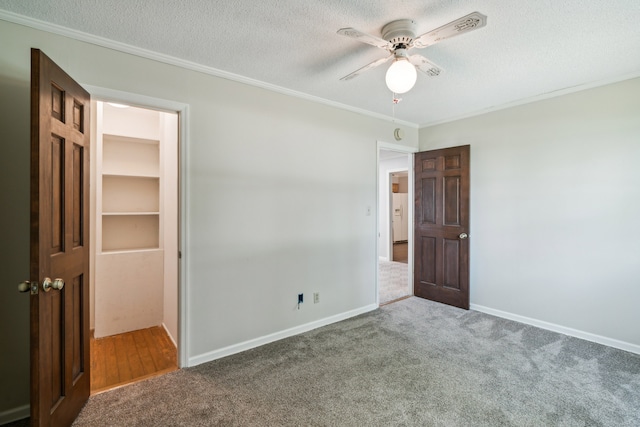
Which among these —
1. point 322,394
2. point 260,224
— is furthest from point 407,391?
point 260,224

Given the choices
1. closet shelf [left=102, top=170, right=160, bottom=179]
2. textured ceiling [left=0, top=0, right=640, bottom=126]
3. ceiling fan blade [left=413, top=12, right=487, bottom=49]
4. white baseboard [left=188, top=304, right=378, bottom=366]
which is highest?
textured ceiling [left=0, top=0, right=640, bottom=126]

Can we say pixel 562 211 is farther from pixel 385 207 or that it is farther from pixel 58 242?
pixel 385 207

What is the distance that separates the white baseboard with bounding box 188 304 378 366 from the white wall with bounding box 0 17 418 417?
0.02 m

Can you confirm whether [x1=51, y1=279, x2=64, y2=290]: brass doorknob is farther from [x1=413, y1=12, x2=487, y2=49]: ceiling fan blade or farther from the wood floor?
[x1=413, y1=12, x2=487, y2=49]: ceiling fan blade

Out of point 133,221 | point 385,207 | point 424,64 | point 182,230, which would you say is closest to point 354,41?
point 424,64

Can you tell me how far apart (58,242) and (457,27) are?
8.14 ft

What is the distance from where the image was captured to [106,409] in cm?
197

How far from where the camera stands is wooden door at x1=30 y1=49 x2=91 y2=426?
1.47 meters

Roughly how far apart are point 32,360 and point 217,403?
3.49 ft

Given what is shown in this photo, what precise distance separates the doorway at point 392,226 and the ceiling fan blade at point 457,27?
6.92ft

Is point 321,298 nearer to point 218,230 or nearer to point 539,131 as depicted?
point 218,230

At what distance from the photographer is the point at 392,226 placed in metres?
7.40

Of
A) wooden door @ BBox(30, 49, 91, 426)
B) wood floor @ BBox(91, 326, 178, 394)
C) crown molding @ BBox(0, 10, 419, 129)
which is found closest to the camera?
wooden door @ BBox(30, 49, 91, 426)

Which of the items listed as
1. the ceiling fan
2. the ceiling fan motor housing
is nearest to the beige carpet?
the ceiling fan
